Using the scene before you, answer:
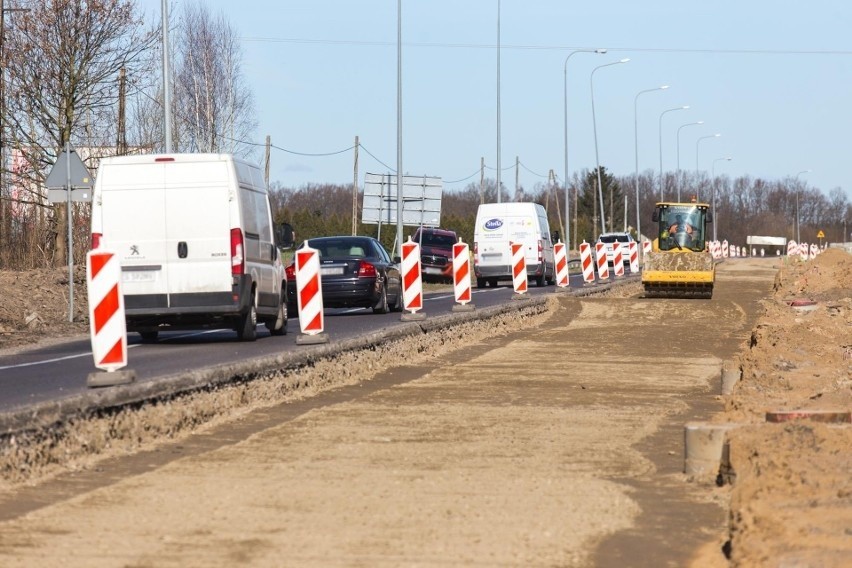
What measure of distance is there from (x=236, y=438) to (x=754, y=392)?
5.08m

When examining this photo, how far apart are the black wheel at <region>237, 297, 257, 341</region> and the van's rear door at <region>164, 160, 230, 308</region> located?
819 millimetres

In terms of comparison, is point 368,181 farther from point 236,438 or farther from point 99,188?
point 236,438

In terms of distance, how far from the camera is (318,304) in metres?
17.1

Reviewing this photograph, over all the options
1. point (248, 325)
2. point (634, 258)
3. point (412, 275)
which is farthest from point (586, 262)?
point (634, 258)

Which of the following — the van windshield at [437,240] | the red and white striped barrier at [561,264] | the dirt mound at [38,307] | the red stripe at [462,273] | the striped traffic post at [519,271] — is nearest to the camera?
the dirt mound at [38,307]

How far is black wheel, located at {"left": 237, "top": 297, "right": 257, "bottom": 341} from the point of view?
19.1 meters

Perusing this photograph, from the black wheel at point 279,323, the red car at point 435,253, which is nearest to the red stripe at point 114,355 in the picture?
the black wheel at point 279,323

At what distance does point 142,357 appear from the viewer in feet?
56.2

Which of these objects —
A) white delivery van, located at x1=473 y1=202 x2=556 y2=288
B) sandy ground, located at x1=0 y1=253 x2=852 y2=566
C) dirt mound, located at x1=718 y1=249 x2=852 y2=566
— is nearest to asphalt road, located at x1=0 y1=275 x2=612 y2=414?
sandy ground, located at x1=0 y1=253 x2=852 y2=566

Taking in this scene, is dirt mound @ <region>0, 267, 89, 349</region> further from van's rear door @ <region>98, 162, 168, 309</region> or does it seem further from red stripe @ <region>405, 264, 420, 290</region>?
red stripe @ <region>405, 264, 420, 290</region>

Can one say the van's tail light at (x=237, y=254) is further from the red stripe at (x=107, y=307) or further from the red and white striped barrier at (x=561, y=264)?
the red and white striped barrier at (x=561, y=264)

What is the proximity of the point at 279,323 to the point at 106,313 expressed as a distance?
9.58 metres

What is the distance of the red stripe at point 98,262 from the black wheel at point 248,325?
24.4ft

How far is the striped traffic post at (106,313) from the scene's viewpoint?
11.4 m
